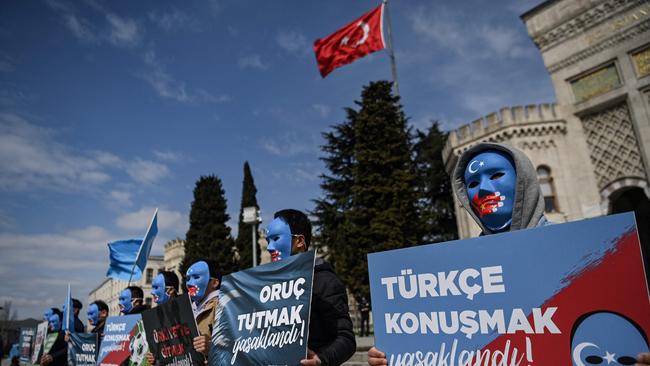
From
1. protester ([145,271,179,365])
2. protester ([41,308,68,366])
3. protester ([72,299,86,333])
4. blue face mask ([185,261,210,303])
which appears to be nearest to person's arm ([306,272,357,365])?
blue face mask ([185,261,210,303])

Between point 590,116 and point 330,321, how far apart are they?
886 inches

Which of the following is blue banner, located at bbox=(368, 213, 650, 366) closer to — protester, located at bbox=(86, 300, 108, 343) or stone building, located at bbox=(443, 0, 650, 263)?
protester, located at bbox=(86, 300, 108, 343)

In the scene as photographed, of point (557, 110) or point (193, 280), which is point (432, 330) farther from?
point (557, 110)

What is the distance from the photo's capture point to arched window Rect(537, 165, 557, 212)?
2006 cm

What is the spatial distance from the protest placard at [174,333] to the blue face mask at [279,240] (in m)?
0.91

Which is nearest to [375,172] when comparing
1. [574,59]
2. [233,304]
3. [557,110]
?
[557,110]

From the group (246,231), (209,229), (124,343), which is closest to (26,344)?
(124,343)

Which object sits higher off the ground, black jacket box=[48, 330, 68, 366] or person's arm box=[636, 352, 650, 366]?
person's arm box=[636, 352, 650, 366]

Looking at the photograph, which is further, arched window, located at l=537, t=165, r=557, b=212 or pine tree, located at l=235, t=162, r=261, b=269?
pine tree, located at l=235, t=162, r=261, b=269

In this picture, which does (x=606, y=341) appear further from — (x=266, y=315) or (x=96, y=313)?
(x=96, y=313)

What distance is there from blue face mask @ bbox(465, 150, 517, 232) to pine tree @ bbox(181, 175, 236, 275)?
32.7 meters

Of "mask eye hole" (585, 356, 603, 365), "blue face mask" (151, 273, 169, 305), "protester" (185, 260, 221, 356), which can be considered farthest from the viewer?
"blue face mask" (151, 273, 169, 305)

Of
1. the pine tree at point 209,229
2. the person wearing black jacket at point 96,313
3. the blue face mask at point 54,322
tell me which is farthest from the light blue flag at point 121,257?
the pine tree at point 209,229

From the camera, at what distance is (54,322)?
816 centimetres
